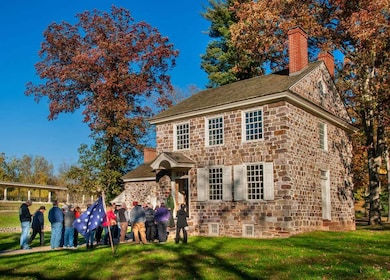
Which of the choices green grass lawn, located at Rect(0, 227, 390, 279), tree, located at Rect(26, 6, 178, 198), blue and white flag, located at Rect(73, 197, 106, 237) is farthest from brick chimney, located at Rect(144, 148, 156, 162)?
Answer: blue and white flag, located at Rect(73, 197, 106, 237)

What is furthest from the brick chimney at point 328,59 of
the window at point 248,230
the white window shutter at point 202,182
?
the window at point 248,230

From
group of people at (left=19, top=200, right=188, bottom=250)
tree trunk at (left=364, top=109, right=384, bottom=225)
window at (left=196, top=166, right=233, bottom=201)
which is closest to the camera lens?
group of people at (left=19, top=200, right=188, bottom=250)

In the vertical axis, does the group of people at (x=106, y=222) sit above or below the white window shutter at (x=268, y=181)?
below

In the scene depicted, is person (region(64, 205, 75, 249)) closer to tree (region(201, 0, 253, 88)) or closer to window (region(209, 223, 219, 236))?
window (region(209, 223, 219, 236))

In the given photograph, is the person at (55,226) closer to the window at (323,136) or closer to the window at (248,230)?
the window at (248,230)

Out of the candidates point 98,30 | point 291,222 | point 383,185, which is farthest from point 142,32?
point 383,185

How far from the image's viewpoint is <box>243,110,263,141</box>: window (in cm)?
1916

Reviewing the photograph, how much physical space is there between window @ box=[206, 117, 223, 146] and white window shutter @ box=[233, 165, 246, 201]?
5.88 ft

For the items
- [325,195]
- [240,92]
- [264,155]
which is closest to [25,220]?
[264,155]

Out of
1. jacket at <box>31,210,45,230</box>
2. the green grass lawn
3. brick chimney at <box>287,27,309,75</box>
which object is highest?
brick chimney at <box>287,27,309,75</box>

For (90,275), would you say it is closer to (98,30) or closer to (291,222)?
(291,222)

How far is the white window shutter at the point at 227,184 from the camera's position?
19672 mm

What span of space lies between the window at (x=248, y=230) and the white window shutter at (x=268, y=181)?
4.91ft

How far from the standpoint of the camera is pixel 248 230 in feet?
61.3
